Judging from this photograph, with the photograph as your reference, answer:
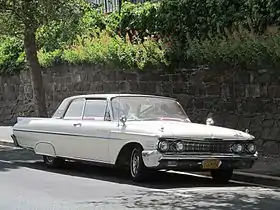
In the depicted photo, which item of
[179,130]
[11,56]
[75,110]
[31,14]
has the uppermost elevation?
[31,14]

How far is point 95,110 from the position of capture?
38.5 feet

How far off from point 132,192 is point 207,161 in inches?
55.1

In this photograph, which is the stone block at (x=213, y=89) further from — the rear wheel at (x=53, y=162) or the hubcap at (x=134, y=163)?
the hubcap at (x=134, y=163)

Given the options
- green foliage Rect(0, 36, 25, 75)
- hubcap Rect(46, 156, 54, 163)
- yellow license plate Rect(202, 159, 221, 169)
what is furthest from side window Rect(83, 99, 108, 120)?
green foliage Rect(0, 36, 25, 75)

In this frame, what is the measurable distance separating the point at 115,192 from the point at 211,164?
65.9 inches

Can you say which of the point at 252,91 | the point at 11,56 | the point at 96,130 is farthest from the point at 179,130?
the point at 11,56

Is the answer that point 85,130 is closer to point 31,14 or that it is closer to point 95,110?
point 95,110

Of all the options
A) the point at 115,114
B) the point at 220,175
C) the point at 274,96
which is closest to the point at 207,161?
the point at 220,175

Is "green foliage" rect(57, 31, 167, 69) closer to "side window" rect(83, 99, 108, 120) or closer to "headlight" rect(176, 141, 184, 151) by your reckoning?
"side window" rect(83, 99, 108, 120)

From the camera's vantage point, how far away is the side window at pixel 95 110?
1153 cm

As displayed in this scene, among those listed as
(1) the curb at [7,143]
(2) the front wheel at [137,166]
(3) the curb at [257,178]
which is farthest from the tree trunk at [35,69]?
(3) the curb at [257,178]

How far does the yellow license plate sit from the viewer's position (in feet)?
33.2

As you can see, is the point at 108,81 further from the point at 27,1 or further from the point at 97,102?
the point at 97,102

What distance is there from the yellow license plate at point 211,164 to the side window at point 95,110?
→ 218cm
